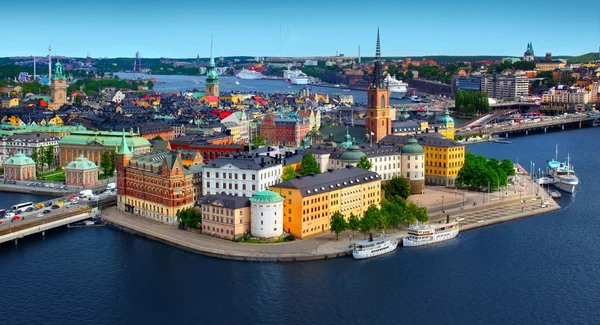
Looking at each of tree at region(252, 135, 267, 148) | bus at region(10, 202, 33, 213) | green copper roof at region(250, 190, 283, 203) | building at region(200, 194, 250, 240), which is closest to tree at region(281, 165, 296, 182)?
building at region(200, 194, 250, 240)

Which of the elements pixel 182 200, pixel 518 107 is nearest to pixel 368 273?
pixel 182 200

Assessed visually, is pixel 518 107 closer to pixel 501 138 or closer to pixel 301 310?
pixel 501 138

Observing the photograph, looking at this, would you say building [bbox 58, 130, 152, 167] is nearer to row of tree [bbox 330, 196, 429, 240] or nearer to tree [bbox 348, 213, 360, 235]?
row of tree [bbox 330, 196, 429, 240]

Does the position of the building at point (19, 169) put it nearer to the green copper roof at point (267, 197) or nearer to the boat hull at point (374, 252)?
the green copper roof at point (267, 197)

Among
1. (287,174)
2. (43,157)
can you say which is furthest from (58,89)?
(287,174)

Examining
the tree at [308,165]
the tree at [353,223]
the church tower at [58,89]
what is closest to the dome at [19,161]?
the tree at [308,165]

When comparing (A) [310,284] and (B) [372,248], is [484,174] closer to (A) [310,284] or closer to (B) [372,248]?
(B) [372,248]

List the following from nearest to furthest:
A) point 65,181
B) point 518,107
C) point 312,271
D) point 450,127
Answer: point 312,271, point 65,181, point 450,127, point 518,107
